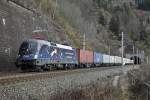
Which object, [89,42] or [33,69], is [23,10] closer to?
[33,69]

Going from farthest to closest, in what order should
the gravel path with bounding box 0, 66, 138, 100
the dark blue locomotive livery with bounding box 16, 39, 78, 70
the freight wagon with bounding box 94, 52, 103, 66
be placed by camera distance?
the freight wagon with bounding box 94, 52, 103, 66 < the dark blue locomotive livery with bounding box 16, 39, 78, 70 < the gravel path with bounding box 0, 66, 138, 100

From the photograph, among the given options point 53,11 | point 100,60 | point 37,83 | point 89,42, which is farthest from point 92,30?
point 37,83

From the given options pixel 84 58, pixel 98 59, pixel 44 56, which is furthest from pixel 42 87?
pixel 98 59

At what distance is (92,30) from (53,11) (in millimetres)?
32204

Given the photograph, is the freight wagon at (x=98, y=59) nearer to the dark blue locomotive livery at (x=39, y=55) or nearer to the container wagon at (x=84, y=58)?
the container wagon at (x=84, y=58)

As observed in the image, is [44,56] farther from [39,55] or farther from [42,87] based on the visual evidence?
[42,87]

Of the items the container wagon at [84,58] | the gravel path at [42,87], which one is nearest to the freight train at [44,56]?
the container wagon at [84,58]

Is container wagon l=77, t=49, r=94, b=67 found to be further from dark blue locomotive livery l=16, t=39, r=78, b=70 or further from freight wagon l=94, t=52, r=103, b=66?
dark blue locomotive livery l=16, t=39, r=78, b=70

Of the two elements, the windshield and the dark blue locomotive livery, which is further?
the windshield

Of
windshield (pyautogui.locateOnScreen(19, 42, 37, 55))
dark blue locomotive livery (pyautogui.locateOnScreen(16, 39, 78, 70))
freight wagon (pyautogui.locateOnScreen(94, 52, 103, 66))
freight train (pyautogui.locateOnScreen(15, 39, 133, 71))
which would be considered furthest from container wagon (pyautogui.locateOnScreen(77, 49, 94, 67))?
windshield (pyautogui.locateOnScreen(19, 42, 37, 55))

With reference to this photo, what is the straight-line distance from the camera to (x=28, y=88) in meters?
20.9

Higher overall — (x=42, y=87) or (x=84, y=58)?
(x=84, y=58)

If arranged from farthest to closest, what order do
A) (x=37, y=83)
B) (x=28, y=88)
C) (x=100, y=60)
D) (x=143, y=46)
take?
(x=143, y=46) → (x=100, y=60) → (x=37, y=83) → (x=28, y=88)

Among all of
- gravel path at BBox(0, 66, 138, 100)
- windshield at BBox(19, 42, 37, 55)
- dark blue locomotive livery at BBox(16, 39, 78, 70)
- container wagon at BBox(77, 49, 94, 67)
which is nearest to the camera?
gravel path at BBox(0, 66, 138, 100)
